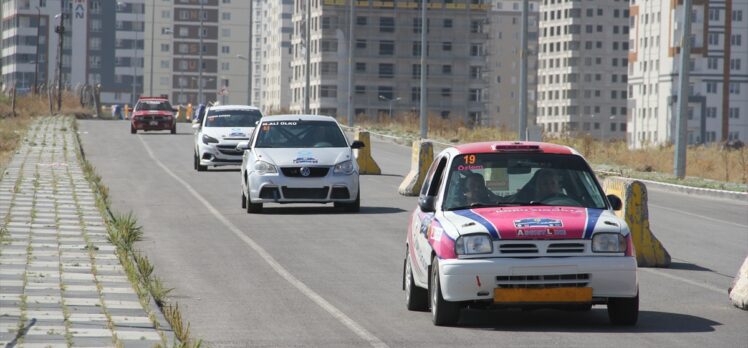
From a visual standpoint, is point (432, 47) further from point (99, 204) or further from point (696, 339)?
point (696, 339)

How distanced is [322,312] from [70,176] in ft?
65.5

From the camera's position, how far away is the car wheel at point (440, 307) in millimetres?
11461

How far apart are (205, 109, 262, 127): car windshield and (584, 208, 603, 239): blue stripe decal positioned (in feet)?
87.6

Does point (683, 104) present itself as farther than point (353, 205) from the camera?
Yes

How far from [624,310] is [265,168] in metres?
13.5

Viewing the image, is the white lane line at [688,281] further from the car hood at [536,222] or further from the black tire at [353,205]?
the black tire at [353,205]

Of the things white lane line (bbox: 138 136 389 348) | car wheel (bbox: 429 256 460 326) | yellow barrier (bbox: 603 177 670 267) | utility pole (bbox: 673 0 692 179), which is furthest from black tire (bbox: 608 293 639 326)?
utility pole (bbox: 673 0 692 179)

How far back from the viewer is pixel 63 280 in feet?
45.1

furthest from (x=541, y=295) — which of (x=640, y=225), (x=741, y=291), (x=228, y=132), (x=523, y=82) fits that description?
(x=523, y=82)

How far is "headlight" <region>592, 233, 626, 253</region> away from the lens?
11305 mm

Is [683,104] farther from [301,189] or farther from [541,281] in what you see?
[541,281]

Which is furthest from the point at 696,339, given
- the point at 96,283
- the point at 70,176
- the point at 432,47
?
the point at 432,47

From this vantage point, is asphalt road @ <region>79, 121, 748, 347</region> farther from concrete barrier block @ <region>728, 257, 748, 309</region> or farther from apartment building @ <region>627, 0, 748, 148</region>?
apartment building @ <region>627, 0, 748, 148</region>

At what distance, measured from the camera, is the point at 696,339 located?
432 inches
